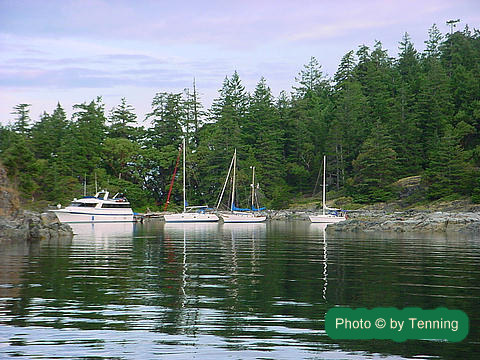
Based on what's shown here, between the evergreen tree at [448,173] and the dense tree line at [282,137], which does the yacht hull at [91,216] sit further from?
the evergreen tree at [448,173]

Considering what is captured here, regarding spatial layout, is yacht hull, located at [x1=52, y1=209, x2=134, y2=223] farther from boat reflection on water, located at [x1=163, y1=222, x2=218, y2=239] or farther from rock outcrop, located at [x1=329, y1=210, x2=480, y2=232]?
rock outcrop, located at [x1=329, y1=210, x2=480, y2=232]

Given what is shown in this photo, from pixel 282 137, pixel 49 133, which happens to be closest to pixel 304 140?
pixel 282 137

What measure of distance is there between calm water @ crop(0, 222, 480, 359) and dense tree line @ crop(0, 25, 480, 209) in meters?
50.3

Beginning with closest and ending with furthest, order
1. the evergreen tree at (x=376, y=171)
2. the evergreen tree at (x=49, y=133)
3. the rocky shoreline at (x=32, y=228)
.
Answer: the rocky shoreline at (x=32, y=228) < the evergreen tree at (x=376, y=171) < the evergreen tree at (x=49, y=133)

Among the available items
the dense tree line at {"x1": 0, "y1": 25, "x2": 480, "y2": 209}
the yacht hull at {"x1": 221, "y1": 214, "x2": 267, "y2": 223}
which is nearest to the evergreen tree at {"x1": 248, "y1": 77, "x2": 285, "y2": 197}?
the dense tree line at {"x1": 0, "y1": 25, "x2": 480, "y2": 209}

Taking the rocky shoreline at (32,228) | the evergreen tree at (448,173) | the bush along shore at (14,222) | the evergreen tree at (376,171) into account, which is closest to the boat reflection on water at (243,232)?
the rocky shoreline at (32,228)

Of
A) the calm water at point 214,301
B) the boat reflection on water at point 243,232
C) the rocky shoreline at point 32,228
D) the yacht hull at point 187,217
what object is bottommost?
the boat reflection on water at point 243,232

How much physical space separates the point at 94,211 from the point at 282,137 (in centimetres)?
4329

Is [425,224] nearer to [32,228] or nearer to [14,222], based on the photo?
[32,228]

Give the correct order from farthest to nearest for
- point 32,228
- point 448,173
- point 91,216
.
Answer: point 91,216
point 448,173
point 32,228

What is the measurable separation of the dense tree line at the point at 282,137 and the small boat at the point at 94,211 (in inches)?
→ 219

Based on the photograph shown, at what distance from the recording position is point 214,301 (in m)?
12.8

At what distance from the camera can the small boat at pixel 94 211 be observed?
6619 cm

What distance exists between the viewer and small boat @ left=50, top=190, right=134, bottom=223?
2606 inches
